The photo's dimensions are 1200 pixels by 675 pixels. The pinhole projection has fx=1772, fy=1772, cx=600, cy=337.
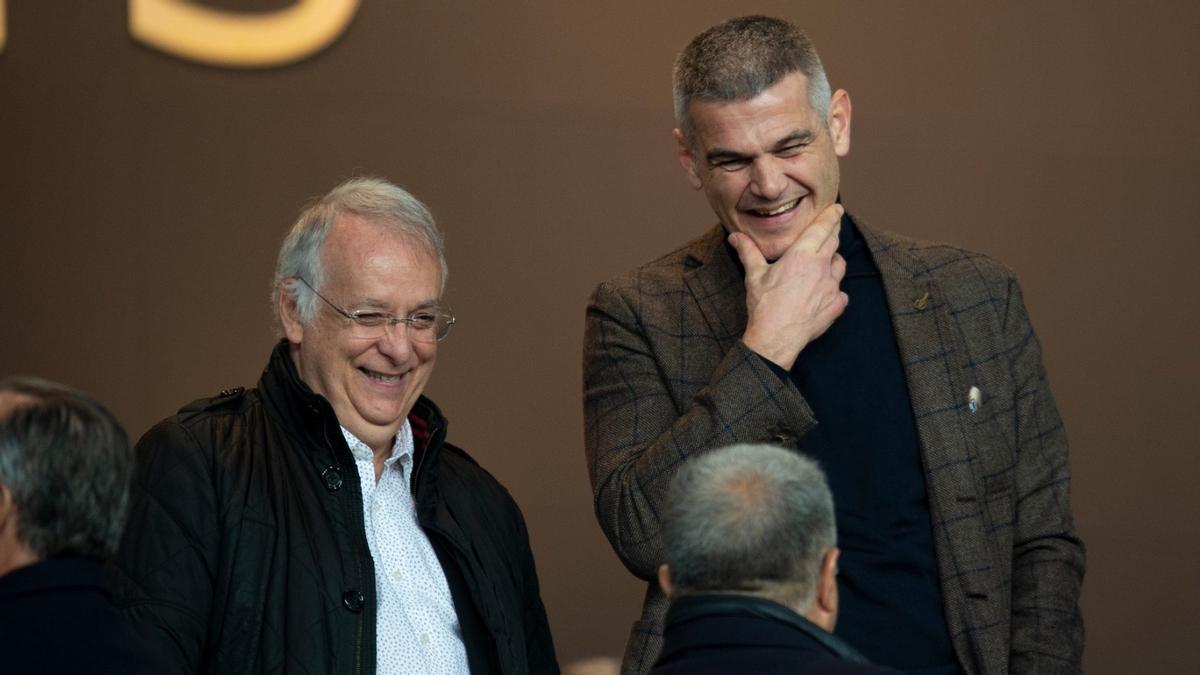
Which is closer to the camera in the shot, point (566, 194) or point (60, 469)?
point (60, 469)

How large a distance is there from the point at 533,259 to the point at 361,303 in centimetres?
180

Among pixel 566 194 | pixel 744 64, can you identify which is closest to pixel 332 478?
pixel 744 64

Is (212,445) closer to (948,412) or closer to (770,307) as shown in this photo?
(770,307)

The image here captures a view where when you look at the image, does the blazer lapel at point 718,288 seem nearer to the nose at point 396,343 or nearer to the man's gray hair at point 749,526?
the nose at point 396,343

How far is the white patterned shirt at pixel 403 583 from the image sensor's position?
2795 mm

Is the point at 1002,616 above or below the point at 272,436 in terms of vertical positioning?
below

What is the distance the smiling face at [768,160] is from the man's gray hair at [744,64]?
0.02 metres

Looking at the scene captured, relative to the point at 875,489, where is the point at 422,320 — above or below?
above

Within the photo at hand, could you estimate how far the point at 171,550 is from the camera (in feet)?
8.75

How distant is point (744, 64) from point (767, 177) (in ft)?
0.62

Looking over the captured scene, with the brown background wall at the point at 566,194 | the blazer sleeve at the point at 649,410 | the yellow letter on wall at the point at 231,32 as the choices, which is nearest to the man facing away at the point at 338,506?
the blazer sleeve at the point at 649,410

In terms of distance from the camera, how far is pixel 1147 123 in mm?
4598

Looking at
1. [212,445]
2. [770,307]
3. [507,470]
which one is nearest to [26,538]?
[212,445]

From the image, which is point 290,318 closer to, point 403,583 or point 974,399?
point 403,583
